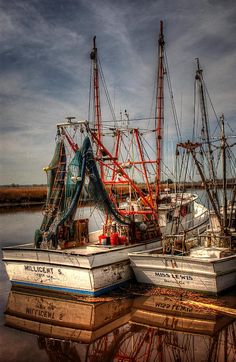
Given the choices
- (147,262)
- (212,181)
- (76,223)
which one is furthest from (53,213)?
(212,181)

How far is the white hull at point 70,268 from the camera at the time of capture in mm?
14477

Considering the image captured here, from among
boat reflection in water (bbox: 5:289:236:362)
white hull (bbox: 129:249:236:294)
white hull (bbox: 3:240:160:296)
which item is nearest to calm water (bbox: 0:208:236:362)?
boat reflection in water (bbox: 5:289:236:362)

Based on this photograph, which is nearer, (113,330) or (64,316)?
(113,330)

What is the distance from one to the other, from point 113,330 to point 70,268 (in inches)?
151

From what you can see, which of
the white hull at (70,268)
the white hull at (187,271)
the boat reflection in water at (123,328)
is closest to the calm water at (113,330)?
the boat reflection in water at (123,328)

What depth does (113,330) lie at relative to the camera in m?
11.7

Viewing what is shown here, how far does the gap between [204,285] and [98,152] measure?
7.95m

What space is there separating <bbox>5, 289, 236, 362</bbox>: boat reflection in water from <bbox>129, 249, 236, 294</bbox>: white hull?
114 centimetres

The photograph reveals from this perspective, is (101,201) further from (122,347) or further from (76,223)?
(122,347)

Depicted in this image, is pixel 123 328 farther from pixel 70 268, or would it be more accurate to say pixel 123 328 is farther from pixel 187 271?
pixel 187 271

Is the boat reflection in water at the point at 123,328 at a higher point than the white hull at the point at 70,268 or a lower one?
lower

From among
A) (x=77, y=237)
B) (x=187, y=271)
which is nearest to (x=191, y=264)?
(x=187, y=271)

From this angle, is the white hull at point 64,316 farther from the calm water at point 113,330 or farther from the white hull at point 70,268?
the white hull at point 70,268

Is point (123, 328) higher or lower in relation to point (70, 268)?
lower
